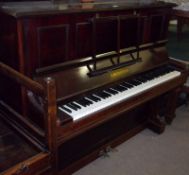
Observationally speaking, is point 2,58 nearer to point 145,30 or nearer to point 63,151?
point 63,151

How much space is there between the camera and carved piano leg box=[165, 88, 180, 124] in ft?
8.42

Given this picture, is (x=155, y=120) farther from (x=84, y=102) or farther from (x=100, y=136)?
(x=84, y=102)

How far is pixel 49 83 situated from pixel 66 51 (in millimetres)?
485

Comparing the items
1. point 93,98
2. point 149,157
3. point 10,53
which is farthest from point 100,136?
point 10,53

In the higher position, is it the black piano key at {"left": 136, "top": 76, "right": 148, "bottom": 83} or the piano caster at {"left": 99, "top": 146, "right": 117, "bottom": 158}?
the black piano key at {"left": 136, "top": 76, "right": 148, "bottom": 83}

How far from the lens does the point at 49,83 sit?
129 centimetres

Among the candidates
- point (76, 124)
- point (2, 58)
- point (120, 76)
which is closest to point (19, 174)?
point (76, 124)

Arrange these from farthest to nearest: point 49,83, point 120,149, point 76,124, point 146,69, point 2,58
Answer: point 120,149 → point 146,69 → point 2,58 → point 76,124 → point 49,83

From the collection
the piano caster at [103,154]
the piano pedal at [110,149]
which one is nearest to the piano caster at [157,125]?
the piano pedal at [110,149]

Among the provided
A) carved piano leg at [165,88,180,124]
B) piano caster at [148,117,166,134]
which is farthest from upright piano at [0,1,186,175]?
piano caster at [148,117,166,134]

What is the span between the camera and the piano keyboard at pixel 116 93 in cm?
161

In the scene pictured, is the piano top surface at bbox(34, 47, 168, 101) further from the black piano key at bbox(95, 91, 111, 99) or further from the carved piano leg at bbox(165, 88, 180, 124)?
→ the carved piano leg at bbox(165, 88, 180, 124)

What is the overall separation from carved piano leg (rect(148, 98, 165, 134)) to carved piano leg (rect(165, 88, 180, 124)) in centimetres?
9

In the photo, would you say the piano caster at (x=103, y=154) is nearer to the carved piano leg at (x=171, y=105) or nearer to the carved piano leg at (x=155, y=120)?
the carved piano leg at (x=155, y=120)
